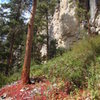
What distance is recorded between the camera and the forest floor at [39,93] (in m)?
6.08

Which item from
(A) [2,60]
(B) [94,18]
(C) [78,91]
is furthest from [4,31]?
(C) [78,91]

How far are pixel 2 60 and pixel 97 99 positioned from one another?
18.4 meters

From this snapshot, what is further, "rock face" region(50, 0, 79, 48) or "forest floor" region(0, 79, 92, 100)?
"rock face" region(50, 0, 79, 48)

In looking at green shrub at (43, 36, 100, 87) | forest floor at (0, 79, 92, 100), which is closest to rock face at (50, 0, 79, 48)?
green shrub at (43, 36, 100, 87)

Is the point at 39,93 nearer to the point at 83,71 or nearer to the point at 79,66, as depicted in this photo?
the point at 83,71

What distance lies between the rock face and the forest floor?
17.0m

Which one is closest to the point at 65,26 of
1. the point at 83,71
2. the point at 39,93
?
the point at 83,71

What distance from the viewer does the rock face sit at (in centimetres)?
2486

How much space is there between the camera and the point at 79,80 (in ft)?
23.1

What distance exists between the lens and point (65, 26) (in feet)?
84.5

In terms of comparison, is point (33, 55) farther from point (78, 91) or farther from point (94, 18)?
point (78, 91)

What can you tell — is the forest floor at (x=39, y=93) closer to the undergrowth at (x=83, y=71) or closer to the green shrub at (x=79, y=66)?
the undergrowth at (x=83, y=71)

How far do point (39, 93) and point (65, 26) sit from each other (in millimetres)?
19637

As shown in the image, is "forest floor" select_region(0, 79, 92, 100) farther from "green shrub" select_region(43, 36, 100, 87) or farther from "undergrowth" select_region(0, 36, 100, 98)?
"green shrub" select_region(43, 36, 100, 87)
